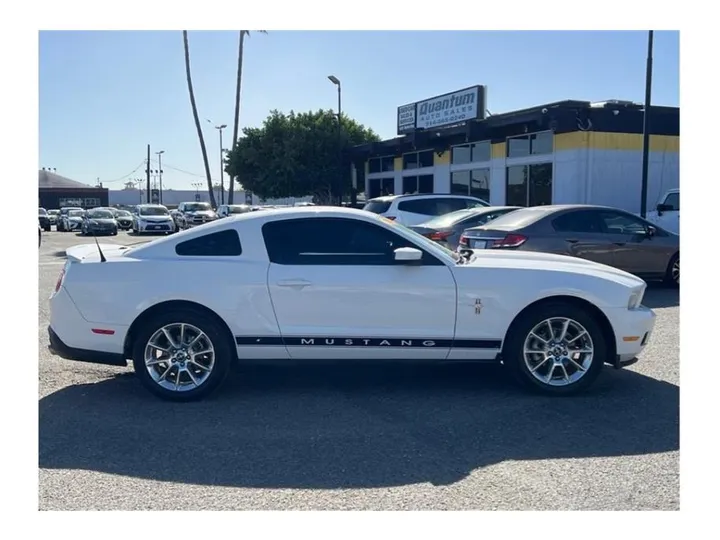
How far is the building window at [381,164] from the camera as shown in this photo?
31.3 m

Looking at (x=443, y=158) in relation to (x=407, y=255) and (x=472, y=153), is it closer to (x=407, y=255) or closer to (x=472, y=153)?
(x=472, y=153)

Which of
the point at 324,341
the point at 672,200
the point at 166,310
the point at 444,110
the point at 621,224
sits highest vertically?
the point at 444,110

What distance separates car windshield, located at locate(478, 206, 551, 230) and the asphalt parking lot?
13.8ft

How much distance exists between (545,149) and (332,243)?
18006 millimetres

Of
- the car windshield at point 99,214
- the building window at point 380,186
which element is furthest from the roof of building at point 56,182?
the building window at point 380,186

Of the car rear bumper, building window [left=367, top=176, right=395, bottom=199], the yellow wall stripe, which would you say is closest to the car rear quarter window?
the car rear bumper

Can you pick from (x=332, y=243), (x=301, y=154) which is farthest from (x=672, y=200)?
(x=301, y=154)

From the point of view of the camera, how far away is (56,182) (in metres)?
81.8

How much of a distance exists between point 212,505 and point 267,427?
1220 mm

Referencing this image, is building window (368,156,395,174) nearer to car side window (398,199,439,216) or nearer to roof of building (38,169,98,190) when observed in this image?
car side window (398,199,439,216)

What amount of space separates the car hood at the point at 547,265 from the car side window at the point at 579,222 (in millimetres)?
4579

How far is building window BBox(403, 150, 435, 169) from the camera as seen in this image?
2816cm

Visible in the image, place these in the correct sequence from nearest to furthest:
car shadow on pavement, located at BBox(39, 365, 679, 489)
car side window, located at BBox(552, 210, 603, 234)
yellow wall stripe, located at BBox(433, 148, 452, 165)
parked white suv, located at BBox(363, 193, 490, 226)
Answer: car shadow on pavement, located at BBox(39, 365, 679, 489) < car side window, located at BBox(552, 210, 603, 234) < parked white suv, located at BBox(363, 193, 490, 226) < yellow wall stripe, located at BBox(433, 148, 452, 165)

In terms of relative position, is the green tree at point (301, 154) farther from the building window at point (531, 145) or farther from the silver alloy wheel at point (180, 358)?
the silver alloy wheel at point (180, 358)
